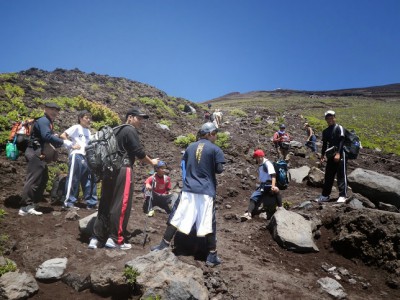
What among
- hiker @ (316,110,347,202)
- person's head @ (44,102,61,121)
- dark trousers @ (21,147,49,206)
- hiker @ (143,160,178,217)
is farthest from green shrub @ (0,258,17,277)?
hiker @ (316,110,347,202)

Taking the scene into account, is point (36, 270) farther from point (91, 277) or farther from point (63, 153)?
point (63, 153)

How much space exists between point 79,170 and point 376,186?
24.7 feet

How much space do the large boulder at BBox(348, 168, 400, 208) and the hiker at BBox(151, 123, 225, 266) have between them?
17.8 feet

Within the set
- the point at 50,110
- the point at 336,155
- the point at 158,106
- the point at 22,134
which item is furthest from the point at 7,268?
the point at 158,106

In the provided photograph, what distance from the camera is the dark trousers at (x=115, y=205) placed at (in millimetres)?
4730

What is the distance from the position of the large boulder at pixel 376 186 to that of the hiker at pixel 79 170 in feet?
22.8

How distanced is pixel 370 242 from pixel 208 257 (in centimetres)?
322

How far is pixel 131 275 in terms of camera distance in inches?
145

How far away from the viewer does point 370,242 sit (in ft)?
18.1

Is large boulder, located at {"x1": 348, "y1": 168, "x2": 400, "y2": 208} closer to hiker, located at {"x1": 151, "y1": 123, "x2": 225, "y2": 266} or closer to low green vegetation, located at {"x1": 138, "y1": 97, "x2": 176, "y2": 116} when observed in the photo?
hiker, located at {"x1": 151, "y1": 123, "x2": 225, "y2": 266}

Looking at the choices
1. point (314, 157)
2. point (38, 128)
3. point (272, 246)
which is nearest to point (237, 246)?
point (272, 246)

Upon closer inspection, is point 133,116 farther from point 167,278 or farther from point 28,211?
point 28,211

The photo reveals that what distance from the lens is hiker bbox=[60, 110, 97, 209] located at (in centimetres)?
659

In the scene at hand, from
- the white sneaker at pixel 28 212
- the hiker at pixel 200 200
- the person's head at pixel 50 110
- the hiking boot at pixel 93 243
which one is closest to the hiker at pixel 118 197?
the hiking boot at pixel 93 243
